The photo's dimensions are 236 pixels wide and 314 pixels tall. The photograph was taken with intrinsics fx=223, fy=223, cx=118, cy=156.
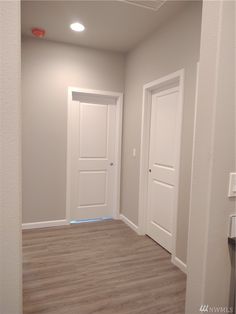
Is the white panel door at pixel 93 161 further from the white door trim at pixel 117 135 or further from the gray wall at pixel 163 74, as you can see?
the gray wall at pixel 163 74

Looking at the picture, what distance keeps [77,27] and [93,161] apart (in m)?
1.92

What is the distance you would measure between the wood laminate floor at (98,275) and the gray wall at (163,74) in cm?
39

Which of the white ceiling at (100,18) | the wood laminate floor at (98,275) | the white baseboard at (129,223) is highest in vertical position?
the white ceiling at (100,18)

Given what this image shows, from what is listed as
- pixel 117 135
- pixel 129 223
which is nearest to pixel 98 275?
pixel 129 223

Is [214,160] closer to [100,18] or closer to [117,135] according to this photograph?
[100,18]

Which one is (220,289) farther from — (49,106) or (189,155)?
(49,106)

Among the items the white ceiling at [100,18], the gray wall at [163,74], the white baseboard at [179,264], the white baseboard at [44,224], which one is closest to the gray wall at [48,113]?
the white baseboard at [44,224]

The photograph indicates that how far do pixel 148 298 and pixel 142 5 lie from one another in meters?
2.76

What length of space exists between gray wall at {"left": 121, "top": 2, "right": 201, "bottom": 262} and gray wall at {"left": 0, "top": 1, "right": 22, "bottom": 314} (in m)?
1.83

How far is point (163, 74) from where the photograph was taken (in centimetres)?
270

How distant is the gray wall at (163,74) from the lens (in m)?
2.25

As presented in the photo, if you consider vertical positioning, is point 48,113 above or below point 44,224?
above

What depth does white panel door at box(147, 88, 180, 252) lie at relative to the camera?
2643 millimetres

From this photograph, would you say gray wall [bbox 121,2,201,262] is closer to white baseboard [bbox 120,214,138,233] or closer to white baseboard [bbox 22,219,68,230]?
white baseboard [bbox 120,214,138,233]
